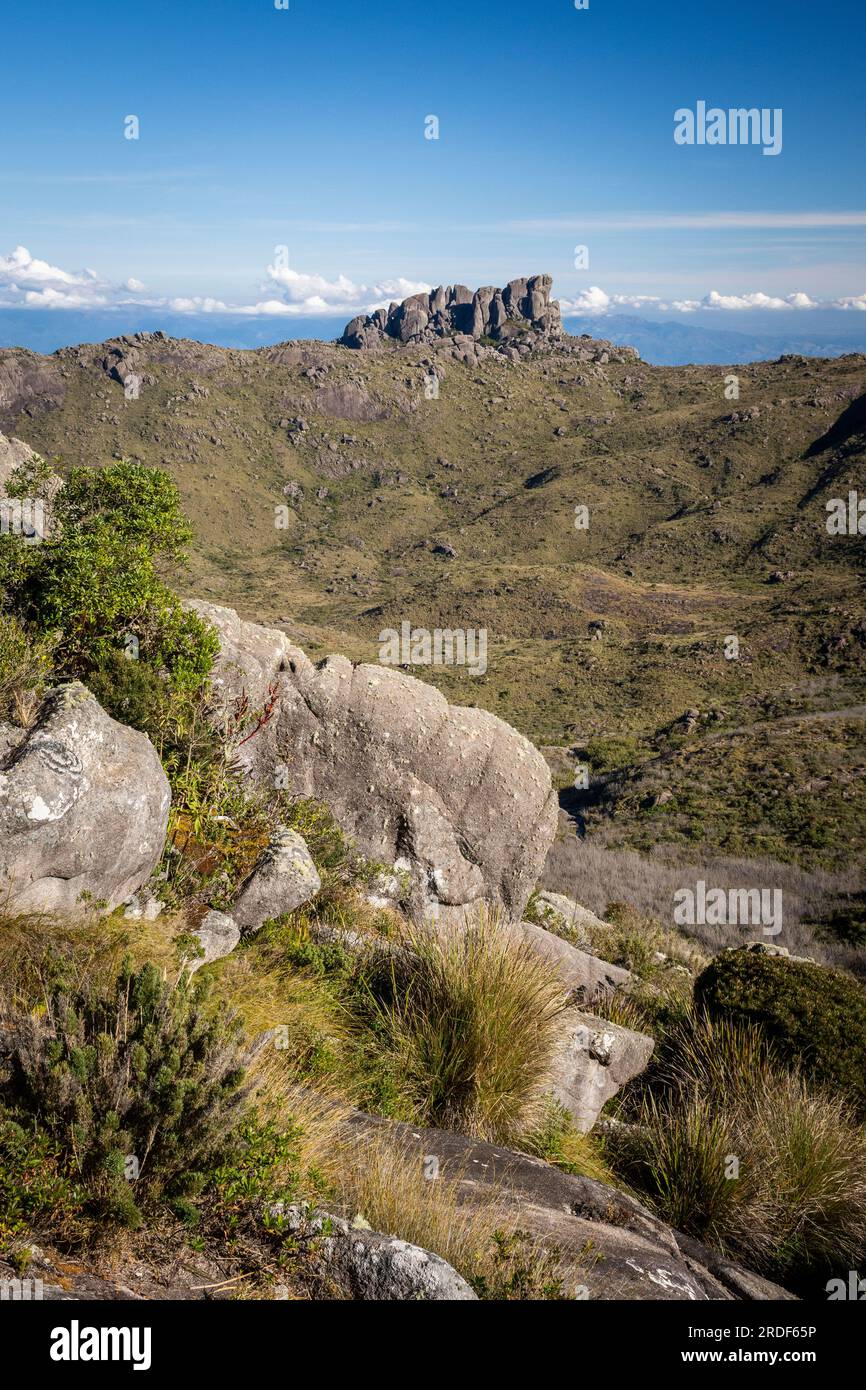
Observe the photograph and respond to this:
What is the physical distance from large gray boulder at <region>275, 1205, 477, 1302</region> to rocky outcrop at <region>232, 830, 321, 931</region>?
145 inches

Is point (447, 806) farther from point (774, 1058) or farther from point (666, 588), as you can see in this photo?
point (666, 588)

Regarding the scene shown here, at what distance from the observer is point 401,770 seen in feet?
32.2

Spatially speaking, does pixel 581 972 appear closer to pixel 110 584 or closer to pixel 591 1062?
pixel 591 1062

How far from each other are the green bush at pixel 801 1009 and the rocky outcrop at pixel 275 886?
496 cm

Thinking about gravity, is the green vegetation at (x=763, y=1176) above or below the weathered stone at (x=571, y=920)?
above

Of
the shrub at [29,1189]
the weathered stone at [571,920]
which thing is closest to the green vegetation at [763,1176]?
the shrub at [29,1189]

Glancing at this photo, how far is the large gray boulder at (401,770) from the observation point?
9.57 metres

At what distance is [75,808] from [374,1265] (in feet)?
12.3

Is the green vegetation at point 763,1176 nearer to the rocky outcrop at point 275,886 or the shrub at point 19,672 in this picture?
the rocky outcrop at point 275,886

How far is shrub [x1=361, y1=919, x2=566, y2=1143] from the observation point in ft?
18.6

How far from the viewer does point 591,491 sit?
10825 cm

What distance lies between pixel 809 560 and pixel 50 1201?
284ft

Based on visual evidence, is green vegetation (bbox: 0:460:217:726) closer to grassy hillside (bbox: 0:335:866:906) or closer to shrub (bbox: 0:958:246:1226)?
grassy hillside (bbox: 0:335:866:906)
